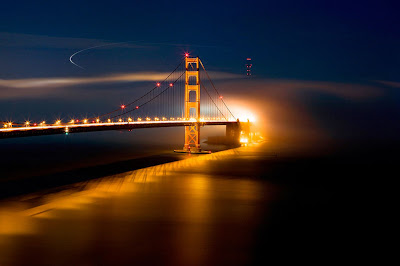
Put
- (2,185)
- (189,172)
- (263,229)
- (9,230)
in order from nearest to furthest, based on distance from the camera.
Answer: (9,230) < (263,229) < (2,185) < (189,172)

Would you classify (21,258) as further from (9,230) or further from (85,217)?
(85,217)

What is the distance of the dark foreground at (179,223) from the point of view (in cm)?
1300

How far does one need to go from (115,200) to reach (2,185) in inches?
381

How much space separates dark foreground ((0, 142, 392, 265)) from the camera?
13.0 m

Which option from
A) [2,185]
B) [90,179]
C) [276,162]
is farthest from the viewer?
[276,162]

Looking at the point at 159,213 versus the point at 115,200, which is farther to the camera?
the point at 115,200

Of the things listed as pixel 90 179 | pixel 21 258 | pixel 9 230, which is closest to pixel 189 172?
pixel 90 179

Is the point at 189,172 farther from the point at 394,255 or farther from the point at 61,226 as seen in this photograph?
the point at 394,255

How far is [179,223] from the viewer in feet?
55.5

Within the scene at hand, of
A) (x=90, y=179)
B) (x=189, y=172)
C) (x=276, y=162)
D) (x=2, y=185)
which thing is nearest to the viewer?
(x=2, y=185)

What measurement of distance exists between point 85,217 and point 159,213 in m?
3.45

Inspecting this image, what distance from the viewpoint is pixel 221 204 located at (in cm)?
2091

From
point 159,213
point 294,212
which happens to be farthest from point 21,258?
point 294,212

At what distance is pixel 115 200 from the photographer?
2083cm
